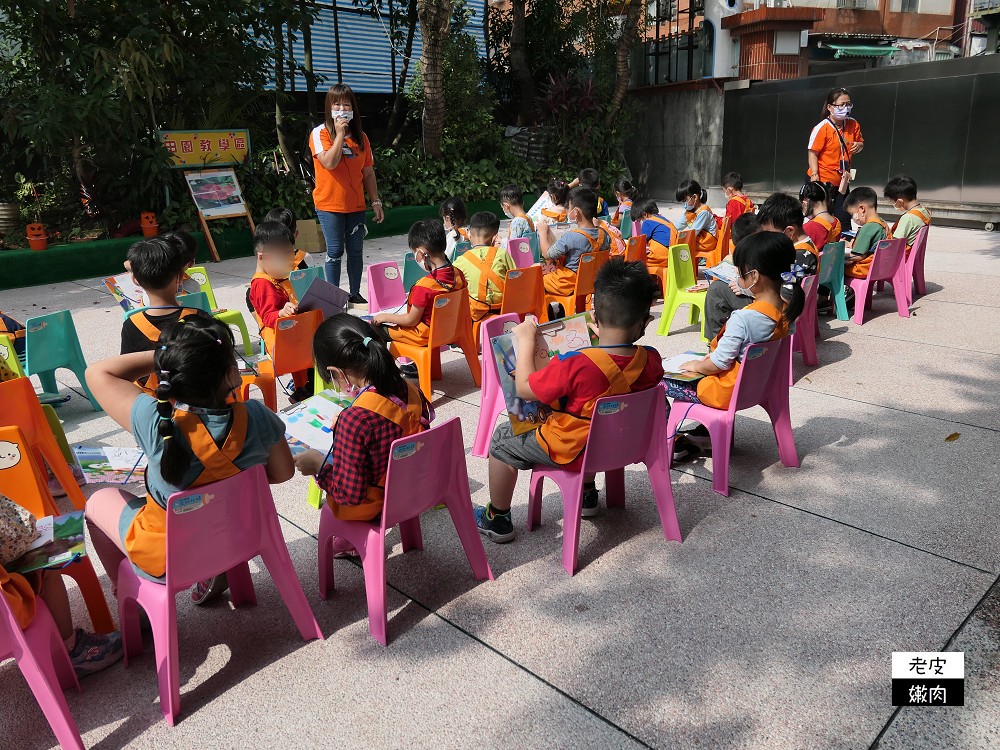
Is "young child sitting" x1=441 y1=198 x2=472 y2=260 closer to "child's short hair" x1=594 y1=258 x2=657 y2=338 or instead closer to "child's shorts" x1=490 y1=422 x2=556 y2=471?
"child's shorts" x1=490 y1=422 x2=556 y2=471

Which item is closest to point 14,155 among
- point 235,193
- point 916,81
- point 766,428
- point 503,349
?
point 235,193

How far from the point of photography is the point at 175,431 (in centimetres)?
210

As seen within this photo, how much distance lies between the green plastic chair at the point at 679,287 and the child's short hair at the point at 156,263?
3635mm

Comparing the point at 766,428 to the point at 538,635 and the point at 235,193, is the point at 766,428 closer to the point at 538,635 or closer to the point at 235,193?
the point at 538,635

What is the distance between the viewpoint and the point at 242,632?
2.58m

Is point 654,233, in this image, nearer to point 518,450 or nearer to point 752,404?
point 752,404

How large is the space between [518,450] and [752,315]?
130cm

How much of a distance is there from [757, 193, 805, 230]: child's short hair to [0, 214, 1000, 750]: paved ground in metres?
1.64

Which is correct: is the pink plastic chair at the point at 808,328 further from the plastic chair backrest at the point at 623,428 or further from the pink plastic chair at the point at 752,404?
the plastic chair backrest at the point at 623,428

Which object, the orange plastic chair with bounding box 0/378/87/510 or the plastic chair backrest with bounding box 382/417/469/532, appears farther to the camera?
the orange plastic chair with bounding box 0/378/87/510

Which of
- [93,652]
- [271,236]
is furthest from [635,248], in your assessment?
[93,652]

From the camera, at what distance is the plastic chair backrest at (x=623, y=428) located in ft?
8.93

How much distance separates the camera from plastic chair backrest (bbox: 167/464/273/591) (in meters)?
2.08

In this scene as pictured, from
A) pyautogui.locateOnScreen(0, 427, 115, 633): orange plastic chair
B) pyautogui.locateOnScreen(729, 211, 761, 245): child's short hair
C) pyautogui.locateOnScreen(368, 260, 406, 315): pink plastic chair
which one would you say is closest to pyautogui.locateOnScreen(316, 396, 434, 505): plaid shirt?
pyautogui.locateOnScreen(0, 427, 115, 633): orange plastic chair
